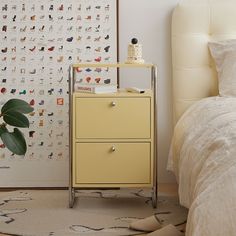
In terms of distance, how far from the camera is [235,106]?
2.70 meters

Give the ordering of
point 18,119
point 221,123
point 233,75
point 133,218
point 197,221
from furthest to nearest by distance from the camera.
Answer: point 233,75, point 133,218, point 18,119, point 221,123, point 197,221

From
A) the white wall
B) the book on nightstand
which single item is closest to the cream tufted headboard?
the white wall

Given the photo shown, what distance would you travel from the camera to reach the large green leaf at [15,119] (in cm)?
259

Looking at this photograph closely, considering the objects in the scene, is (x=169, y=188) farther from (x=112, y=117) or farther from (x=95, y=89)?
(x=95, y=89)

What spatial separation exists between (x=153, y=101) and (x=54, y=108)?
81 cm

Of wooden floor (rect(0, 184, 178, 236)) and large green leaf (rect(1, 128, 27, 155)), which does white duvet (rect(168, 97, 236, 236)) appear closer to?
wooden floor (rect(0, 184, 178, 236))

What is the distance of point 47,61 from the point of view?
3.54 metres

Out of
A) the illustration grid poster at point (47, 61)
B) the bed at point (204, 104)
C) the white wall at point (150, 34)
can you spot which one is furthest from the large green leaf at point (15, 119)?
the white wall at point (150, 34)

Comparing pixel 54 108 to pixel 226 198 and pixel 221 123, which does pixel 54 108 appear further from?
pixel 226 198

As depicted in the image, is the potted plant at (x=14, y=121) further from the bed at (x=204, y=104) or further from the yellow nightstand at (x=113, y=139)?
the bed at (x=204, y=104)

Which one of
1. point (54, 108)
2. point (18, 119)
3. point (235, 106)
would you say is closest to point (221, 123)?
point (235, 106)

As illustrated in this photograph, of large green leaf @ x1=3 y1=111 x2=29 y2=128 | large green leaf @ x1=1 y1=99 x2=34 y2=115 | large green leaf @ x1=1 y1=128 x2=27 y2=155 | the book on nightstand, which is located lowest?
large green leaf @ x1=1 y1=128 x2=27 y2=155

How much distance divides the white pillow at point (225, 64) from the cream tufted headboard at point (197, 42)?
3.5 inches

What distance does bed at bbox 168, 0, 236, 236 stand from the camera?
70.1 inches
